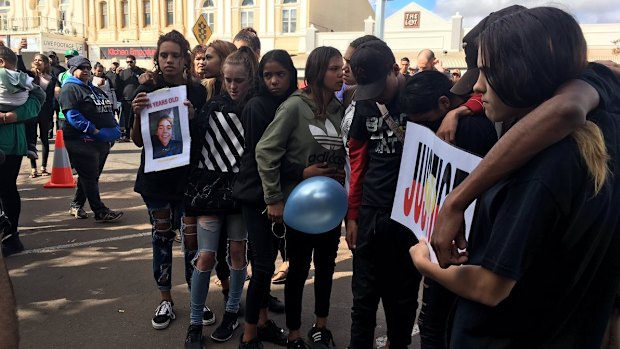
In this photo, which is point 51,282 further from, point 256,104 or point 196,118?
point 256,104


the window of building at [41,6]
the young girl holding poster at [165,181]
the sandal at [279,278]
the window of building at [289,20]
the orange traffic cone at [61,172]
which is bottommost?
the sandal at [279,278]

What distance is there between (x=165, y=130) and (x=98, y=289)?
1.68 m

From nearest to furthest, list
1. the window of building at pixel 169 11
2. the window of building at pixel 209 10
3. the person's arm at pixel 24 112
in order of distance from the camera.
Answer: the person's arm at pixel 24 112 < the window of building at pixel 209 10 < the window of building at pixel 169 11

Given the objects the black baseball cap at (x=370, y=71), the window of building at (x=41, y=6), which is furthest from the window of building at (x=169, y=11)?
the black baseball cap at (x=370, y=71)

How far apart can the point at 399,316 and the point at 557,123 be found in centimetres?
200

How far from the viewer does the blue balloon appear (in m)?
2.68

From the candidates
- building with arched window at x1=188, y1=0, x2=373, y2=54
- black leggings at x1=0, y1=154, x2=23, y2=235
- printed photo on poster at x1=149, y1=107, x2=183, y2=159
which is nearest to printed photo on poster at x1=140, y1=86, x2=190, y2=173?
printed photo on poster at x1=149, y1=107, x2=183, y2=159

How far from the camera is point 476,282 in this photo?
1.20 m

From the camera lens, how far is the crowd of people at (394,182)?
1109 millimetres

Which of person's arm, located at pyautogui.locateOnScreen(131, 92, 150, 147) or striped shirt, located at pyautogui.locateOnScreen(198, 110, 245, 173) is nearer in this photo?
striped shirt, located at pyautogui.locateOnScreen(198, 110, 245, 173)

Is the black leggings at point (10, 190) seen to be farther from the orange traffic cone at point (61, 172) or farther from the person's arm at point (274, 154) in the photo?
the person's arm at point (274, 154)

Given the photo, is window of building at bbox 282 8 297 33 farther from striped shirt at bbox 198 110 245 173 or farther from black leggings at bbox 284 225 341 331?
black leggings at bbox 284 225 341 331

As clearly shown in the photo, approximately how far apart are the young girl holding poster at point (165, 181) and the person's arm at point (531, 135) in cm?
237

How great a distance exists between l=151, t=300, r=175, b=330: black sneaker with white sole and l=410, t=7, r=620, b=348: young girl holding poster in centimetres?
263
